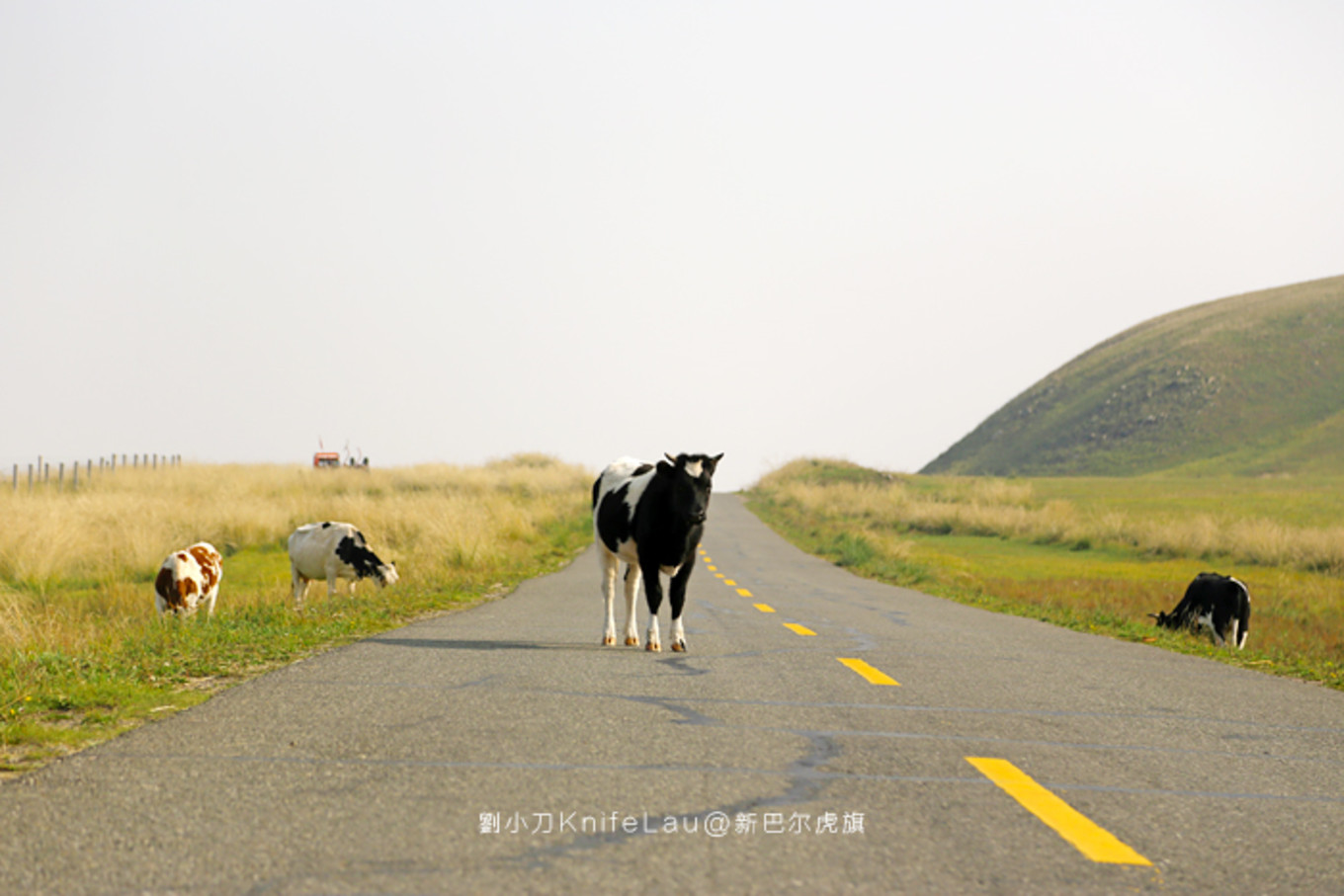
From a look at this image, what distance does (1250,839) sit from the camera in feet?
14.6

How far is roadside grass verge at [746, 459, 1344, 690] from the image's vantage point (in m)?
17.0

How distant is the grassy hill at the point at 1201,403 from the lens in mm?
100500

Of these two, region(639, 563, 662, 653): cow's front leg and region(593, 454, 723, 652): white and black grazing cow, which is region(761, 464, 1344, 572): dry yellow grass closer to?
region(593, 454, 723, 652): white and black grazing cow

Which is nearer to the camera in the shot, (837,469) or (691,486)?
(691,486)

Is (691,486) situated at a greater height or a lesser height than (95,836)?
greater

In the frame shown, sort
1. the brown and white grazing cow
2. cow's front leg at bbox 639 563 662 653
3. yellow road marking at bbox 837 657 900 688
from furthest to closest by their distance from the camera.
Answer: the brown and white grazing cow → cow's front leg at bbox 639 563 662 653 → yellow road marking at bbox 837 657 900 688

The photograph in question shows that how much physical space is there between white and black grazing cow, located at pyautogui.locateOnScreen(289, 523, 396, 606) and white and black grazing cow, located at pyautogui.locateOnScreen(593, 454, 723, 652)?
6963 millimetres

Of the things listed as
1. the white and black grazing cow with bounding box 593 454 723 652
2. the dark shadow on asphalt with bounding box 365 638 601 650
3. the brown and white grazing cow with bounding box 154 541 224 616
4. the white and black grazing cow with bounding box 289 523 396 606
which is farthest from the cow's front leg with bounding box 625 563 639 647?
the white and black grazing cow with bounding box 289 523 396 606

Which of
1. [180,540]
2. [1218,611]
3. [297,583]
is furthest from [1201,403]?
[297,583]

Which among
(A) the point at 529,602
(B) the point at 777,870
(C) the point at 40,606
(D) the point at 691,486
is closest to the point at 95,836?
(B) the point at 777,870

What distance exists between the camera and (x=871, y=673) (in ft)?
29.0

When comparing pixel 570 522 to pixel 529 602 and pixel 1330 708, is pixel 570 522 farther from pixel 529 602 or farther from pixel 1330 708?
pixel 1330 708

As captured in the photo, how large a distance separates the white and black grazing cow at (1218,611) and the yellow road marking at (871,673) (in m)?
8.46

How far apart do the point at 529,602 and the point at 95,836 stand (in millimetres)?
11009
